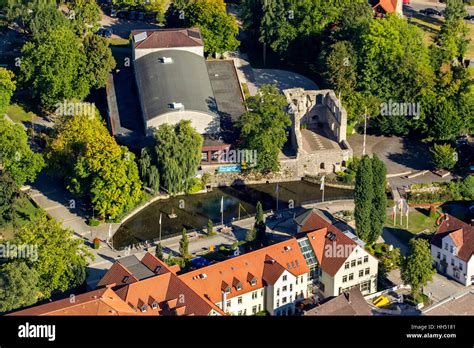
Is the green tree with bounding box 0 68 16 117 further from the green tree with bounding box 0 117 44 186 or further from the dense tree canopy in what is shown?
the dense tree canopy

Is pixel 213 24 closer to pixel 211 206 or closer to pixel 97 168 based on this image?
pixel 211 206

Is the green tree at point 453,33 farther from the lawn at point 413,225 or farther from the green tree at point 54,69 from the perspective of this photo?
the green tree at point 54,69

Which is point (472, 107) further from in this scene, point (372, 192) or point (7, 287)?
point (7, 287)

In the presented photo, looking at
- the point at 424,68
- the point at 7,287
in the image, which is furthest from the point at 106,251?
the point at 424,68

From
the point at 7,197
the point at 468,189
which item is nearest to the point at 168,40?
the point at 7,197

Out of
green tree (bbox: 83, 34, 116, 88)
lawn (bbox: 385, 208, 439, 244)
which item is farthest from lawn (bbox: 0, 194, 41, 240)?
lawn (bbox: 385, 208, 439, 244)

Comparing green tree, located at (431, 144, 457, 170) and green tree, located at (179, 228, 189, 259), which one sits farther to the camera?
green tree, located at (431, 144, 457, 170)
